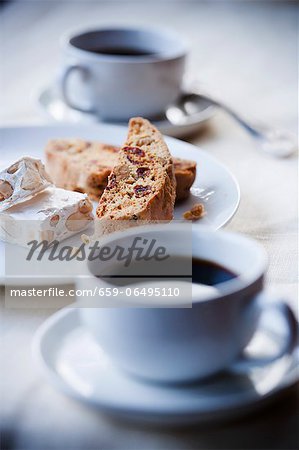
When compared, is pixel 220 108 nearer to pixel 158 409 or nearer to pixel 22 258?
pixel 22 258

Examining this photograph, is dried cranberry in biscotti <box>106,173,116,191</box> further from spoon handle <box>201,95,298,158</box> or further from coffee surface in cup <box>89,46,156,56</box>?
coffee surface in cup <box>89,46,156,56</box>

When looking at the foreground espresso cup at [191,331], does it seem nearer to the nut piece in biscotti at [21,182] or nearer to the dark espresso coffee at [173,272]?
the dark espresso coffee at [173,272]

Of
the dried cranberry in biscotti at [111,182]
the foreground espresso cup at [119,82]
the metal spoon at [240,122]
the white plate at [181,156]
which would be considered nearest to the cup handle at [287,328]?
the white plate at [181,156]

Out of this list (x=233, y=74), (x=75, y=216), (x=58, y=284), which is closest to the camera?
(x=58, y=284)

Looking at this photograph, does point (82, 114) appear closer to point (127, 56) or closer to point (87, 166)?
point (127, 56)

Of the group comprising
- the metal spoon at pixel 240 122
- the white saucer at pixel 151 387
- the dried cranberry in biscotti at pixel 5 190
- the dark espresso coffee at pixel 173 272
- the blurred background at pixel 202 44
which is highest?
the dark espresso coffee at pixel 173 272

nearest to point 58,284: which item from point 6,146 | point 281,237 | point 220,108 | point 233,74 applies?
point 281,237

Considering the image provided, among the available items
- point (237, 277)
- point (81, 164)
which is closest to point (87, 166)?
point (81, 164)

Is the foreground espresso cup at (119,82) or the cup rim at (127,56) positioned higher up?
the cup rim at (127,56)
